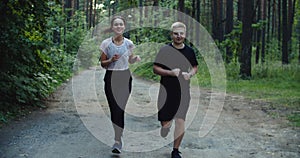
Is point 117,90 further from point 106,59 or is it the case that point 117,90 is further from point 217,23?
point 217,23

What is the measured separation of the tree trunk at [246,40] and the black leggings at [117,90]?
13.3 m

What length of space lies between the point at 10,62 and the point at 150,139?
3.82 m

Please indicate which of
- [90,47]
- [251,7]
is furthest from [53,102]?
[90,47]

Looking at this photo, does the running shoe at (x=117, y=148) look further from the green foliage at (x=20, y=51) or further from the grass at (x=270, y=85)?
the grass at (x=270, y=85)

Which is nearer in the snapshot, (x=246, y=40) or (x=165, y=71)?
(x=165, y=71)

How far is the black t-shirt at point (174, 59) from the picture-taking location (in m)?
5.16

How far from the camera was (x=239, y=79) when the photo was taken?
709 inches

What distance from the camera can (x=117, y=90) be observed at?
5445mm

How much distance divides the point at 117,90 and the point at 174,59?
869 mm

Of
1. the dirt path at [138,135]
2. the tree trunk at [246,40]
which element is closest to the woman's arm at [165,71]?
the dirt path at [138,135]

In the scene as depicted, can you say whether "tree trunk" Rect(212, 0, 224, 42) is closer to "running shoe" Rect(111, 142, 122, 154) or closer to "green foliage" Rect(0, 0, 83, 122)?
"green foliage" Rect(0, 0, 83, 122)

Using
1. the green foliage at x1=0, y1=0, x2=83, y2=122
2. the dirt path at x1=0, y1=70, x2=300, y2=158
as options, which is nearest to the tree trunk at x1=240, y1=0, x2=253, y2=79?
the dirt path at x1=0, y1=70, x2=300, y2=158

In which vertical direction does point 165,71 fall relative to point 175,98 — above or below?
above

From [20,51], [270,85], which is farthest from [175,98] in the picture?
[270,85]
